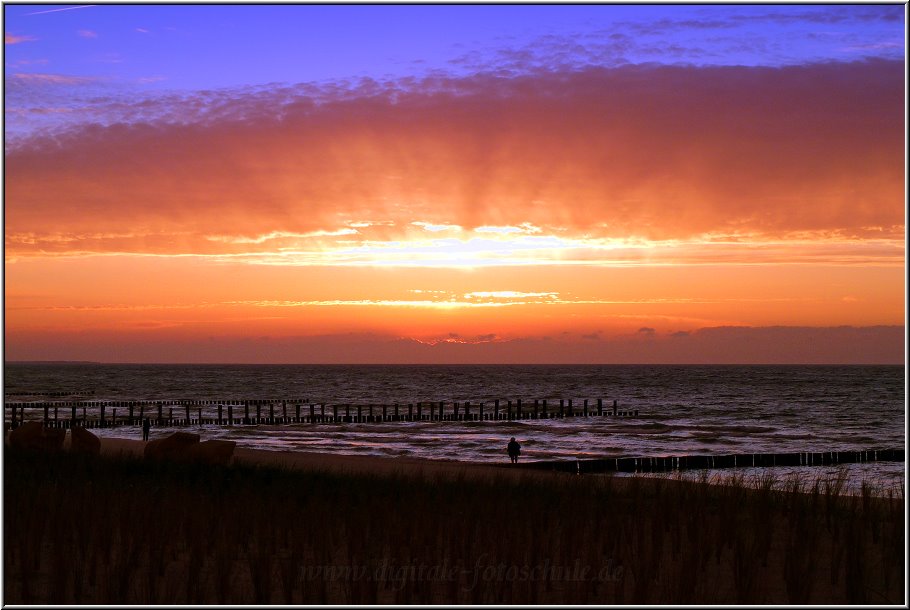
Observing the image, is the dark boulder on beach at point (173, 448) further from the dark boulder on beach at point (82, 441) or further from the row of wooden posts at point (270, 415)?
the row of wooden posts at point (270, 415)

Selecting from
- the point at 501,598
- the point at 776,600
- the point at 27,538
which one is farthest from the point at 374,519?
the point at 776,600

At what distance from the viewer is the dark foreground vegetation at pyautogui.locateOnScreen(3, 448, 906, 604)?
27.7 ft

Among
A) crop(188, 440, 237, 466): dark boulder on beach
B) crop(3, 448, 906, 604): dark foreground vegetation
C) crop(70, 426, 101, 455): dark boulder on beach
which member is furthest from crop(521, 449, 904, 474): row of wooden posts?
crop(3, 448, 906, 604): dark foreground vegetation

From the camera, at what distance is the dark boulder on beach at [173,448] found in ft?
55.3

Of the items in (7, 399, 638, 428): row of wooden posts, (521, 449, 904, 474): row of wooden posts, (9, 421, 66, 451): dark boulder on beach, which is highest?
(9, 421, 66, 451): dark boulder on beach

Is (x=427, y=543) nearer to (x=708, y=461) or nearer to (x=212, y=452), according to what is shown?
(x=212, y=452)

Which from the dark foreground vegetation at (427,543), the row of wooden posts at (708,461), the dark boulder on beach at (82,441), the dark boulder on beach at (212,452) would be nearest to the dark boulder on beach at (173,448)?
the dark boulder on beach at (212,452)

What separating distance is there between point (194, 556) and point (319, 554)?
1526 mm

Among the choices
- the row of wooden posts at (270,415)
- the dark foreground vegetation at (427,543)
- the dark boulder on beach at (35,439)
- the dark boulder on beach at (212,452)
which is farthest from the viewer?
the row of wooden posts at (270,415)

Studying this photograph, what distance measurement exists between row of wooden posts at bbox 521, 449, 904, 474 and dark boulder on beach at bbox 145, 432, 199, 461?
13642 millimetres

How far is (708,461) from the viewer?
104 feet

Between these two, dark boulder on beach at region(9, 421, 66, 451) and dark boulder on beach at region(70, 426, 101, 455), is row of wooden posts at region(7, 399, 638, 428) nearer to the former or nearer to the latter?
dark boulder on beach at region(70, 426, 101, 455)

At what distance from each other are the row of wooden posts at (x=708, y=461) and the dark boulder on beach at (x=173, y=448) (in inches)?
537

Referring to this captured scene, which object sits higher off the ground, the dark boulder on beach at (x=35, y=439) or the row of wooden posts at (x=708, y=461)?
the dark boulder on beach at (x=35, y=439)
